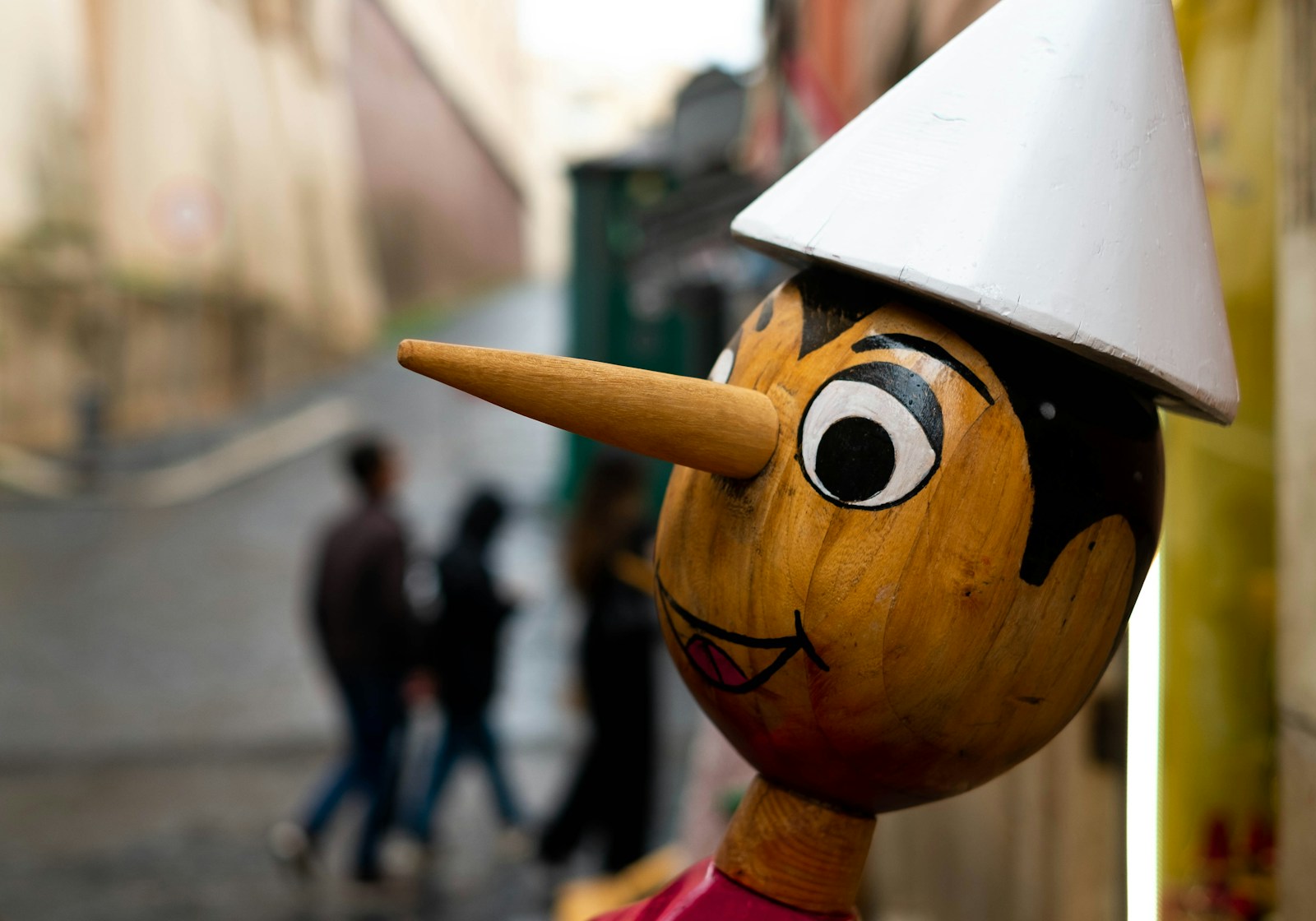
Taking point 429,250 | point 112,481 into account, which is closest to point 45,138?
point 112,481

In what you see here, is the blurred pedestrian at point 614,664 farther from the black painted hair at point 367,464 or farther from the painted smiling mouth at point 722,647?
the painted smiling mouth at point 722,647

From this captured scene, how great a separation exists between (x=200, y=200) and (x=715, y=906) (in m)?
8.27

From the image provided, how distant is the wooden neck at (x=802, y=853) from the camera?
39.9 inches

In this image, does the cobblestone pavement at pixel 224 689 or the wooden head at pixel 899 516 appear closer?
the wooden head at pixel 899 516

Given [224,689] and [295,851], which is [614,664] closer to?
[295,851]

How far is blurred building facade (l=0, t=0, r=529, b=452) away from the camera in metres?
7.40

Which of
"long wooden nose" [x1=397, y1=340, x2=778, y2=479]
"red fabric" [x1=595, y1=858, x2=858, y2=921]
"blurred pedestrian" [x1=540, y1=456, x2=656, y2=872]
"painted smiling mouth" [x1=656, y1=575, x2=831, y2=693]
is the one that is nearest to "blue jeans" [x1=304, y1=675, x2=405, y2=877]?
"blurred pedestrian" [x1=540, y1=456, x2=656, y2=872]

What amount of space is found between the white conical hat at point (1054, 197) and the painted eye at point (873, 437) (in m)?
0.08

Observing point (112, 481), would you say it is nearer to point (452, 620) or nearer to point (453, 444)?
point (453, 444)

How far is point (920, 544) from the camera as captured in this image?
850 mm

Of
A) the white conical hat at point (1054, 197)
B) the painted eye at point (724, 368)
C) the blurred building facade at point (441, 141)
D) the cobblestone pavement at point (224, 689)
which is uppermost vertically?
the blurred building facade at point (441, 141)

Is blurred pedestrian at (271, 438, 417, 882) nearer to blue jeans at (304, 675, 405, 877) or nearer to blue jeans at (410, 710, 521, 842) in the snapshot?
blue jeans at (304, 675, 405, 877)

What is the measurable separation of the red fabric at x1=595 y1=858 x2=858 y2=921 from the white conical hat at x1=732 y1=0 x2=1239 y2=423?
1.87ft

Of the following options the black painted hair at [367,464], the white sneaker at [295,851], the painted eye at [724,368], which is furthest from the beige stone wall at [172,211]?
the painted eye at [724,368]
